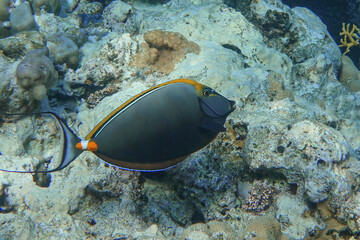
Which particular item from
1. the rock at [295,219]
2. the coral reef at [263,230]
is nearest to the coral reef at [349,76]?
the rock at [295,219]

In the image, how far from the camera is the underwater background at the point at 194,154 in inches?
98.3

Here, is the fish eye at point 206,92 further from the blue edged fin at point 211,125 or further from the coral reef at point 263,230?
the coral reef at point 263,230

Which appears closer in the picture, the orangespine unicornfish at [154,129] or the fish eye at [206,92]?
the orangespine unicornfish at [154,129]

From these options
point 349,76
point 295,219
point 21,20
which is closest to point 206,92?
point 295,219

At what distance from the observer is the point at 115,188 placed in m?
2.82

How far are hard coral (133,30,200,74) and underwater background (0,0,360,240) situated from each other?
0.02m

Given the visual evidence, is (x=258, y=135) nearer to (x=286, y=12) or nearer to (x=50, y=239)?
(x=50, y=239)

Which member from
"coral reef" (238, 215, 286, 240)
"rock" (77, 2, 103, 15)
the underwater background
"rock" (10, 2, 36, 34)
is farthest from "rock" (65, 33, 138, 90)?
"rock" (77, 2, 103, 15)

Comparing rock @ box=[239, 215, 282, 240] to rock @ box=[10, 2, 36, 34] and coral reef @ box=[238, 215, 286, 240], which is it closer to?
coral reef @ box=[238, 215, 286, 240]

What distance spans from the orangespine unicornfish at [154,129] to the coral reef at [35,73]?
2.18m

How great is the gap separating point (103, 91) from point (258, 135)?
97.8 inches

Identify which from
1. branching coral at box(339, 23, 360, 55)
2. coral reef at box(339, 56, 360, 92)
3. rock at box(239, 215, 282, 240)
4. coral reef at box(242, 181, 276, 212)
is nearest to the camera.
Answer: rock at box(239, 215, 282, 240)

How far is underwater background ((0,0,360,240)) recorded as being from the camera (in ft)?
8.20

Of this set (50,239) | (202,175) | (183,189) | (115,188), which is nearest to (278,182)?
(202,175)
